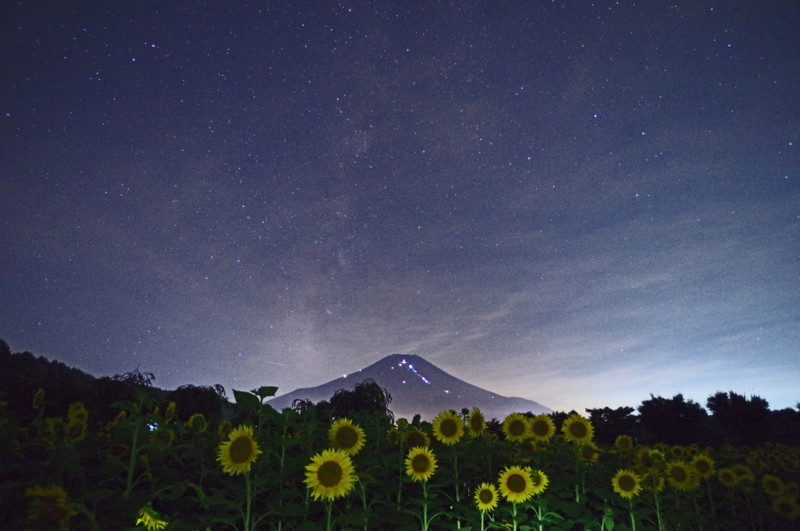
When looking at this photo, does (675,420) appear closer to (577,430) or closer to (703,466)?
(703,466)

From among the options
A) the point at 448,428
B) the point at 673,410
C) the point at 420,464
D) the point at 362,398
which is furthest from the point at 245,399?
the point at 673,410

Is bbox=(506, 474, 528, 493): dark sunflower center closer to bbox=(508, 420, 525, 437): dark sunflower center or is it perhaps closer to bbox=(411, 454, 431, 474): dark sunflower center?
bbox=(411, 454, 431, 474): dark sunflower center

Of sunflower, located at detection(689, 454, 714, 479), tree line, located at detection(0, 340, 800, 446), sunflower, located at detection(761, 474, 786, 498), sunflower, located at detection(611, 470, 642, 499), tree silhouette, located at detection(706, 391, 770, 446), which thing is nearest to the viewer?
sunflower, located at detection(611, 470, 642, 499)

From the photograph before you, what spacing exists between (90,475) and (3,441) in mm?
441

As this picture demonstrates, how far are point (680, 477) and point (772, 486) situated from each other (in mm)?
1501

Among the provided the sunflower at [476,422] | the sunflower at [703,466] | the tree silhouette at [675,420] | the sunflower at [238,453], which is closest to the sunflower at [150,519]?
the sunflower at [238,453]

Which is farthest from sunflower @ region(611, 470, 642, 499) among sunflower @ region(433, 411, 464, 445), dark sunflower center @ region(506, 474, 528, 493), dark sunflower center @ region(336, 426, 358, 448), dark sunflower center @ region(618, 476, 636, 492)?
dark sunflower center @ region(336, 426, 358, 448)

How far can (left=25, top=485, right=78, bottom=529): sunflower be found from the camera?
5.93 feet

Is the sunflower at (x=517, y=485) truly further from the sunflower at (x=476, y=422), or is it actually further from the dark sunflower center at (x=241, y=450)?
the dark sunflower center at (x=241, y=450)

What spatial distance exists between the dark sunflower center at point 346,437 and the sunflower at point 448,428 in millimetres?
875

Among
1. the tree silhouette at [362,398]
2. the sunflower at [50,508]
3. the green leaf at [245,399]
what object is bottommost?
the sunflower at [50,508]

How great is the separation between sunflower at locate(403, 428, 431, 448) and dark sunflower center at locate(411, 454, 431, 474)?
27 centimetres

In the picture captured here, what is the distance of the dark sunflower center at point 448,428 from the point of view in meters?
3.80

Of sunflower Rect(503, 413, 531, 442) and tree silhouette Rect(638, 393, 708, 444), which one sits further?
tree silhouette Rect(638, 393, 708, 444)
